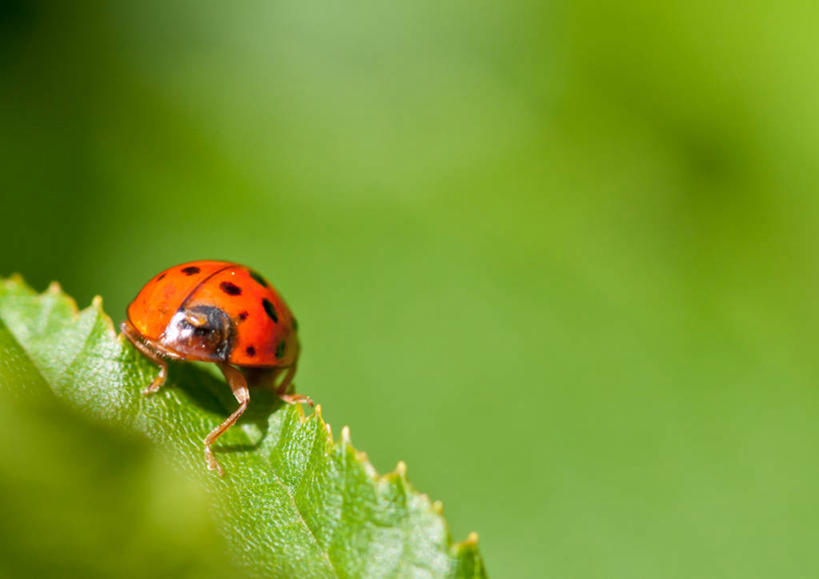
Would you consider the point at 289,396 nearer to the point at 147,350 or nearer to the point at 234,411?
the point at 234,411

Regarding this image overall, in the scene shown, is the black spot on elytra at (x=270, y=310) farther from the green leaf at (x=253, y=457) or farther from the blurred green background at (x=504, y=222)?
the blurred green background at (x=504, y=222)

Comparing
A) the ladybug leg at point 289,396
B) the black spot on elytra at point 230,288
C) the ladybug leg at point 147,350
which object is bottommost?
the ladybug leg at point 147,350

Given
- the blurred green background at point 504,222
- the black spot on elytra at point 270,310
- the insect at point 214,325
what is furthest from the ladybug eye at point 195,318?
the blurred green background at point 504,222

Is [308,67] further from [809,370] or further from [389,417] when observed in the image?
[809,370]

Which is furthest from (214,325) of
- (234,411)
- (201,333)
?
(234,411)

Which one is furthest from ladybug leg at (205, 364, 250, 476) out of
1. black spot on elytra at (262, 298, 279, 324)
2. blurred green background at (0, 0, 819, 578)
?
blurred green background at (0, 0, 819, 578)

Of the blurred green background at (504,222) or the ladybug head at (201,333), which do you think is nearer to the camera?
the ladybug head at (201,333)

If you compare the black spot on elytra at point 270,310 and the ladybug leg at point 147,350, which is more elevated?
the black spot on elytra at point 270,310
